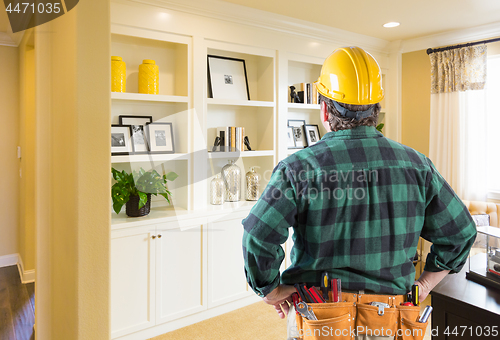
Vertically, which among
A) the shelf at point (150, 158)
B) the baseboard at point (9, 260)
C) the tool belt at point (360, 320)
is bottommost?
the baseboard at point (9, 260)

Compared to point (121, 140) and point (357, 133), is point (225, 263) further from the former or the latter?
point (357, 133)

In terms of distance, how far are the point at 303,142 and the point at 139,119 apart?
1770mm

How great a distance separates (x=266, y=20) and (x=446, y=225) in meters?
2.57

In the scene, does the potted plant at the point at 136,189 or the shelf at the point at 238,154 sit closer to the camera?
the potted plant at the point at 136,189

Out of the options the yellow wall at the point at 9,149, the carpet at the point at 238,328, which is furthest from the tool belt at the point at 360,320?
the yellow wall at the point at 9,149

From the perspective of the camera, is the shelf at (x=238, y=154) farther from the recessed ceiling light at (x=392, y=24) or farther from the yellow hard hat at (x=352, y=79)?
the yellow hard hat at (x=352, y=79)

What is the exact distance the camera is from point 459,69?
3746mm

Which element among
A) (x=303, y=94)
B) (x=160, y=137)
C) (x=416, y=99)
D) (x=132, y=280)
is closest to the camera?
(x=132, y=280)

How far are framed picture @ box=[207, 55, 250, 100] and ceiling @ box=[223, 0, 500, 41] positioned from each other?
0.53m

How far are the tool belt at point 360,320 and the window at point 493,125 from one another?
3274 mm

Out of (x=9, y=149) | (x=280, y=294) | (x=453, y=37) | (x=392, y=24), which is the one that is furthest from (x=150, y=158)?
(x=453, y=37)

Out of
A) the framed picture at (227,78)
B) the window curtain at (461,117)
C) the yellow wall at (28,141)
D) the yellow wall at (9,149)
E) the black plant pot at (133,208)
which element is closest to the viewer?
the black plant pot at (133,208)

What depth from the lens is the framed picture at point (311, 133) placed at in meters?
3.88

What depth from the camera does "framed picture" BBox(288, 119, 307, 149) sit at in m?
3.79
